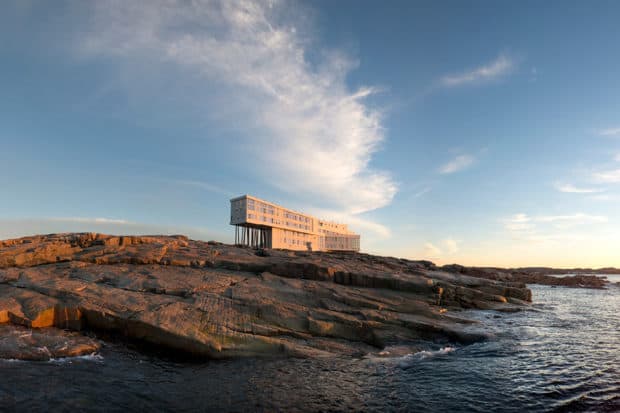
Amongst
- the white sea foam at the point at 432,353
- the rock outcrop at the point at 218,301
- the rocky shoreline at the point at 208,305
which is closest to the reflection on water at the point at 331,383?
the white sea foam at the point at 432,353

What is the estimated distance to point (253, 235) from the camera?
81.7 metres

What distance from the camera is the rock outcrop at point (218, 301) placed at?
17688 mm

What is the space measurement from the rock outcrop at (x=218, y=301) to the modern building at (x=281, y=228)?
4329 centimetres

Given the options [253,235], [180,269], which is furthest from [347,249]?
[180,269]

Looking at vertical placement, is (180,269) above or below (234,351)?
above

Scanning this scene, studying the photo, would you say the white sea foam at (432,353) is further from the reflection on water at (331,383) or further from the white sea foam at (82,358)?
the white sea foam at (82,358)

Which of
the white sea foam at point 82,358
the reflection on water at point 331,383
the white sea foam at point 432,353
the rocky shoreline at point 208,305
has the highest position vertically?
the rocky shoreline at point 208,305

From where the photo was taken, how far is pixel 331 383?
530 inches

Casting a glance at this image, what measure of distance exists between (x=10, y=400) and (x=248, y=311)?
10.8 meters

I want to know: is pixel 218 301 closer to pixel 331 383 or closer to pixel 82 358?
pixel 82 358

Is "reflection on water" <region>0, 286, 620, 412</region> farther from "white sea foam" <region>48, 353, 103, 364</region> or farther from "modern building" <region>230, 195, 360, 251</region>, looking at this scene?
"modern building" <region>230, 195, 360, 251</region>

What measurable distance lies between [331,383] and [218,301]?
387 inches

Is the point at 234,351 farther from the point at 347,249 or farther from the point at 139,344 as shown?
the point at 347,249

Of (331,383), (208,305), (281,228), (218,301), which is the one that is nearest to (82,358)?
(208,305)
